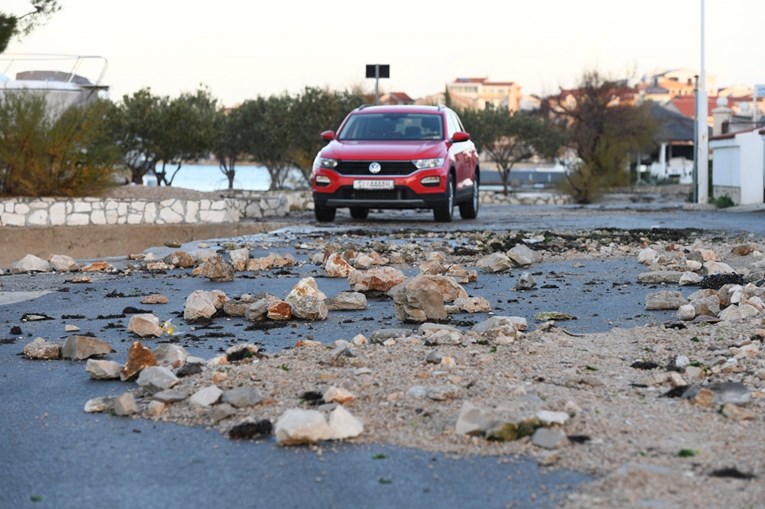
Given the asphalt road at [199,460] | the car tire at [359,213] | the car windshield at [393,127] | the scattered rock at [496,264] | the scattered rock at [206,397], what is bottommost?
the asphalt road at [199,460]

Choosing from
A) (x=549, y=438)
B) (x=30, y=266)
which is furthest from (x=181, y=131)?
(x=549, y=438)

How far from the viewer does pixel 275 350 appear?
20.7ft

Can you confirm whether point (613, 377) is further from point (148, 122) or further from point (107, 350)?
point (148, 122)

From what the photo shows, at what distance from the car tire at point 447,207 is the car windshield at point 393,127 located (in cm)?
81

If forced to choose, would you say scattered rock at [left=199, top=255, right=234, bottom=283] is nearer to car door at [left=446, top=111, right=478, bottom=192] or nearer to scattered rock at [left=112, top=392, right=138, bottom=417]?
scattered rock at [left=112, top=392, right=138, bottom=417]

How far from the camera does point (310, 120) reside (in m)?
41.8

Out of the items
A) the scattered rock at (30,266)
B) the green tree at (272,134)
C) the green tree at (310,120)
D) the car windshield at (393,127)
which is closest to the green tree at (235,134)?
the green tree at (272,134)

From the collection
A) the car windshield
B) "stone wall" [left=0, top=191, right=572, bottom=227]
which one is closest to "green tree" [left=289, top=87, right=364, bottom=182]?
"stone wall" [left=0, top=191, right=572, bottom=227]

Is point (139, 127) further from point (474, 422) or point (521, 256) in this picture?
point (474, 422)

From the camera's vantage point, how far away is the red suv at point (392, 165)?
17.6m

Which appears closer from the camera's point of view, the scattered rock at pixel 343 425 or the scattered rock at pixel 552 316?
the scattered rock at pixel 343 425

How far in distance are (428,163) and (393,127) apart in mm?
1367

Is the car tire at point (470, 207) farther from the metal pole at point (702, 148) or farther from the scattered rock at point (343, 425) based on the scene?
the scattered rock at point (343, 425)

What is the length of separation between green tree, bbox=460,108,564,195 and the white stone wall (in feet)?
117
